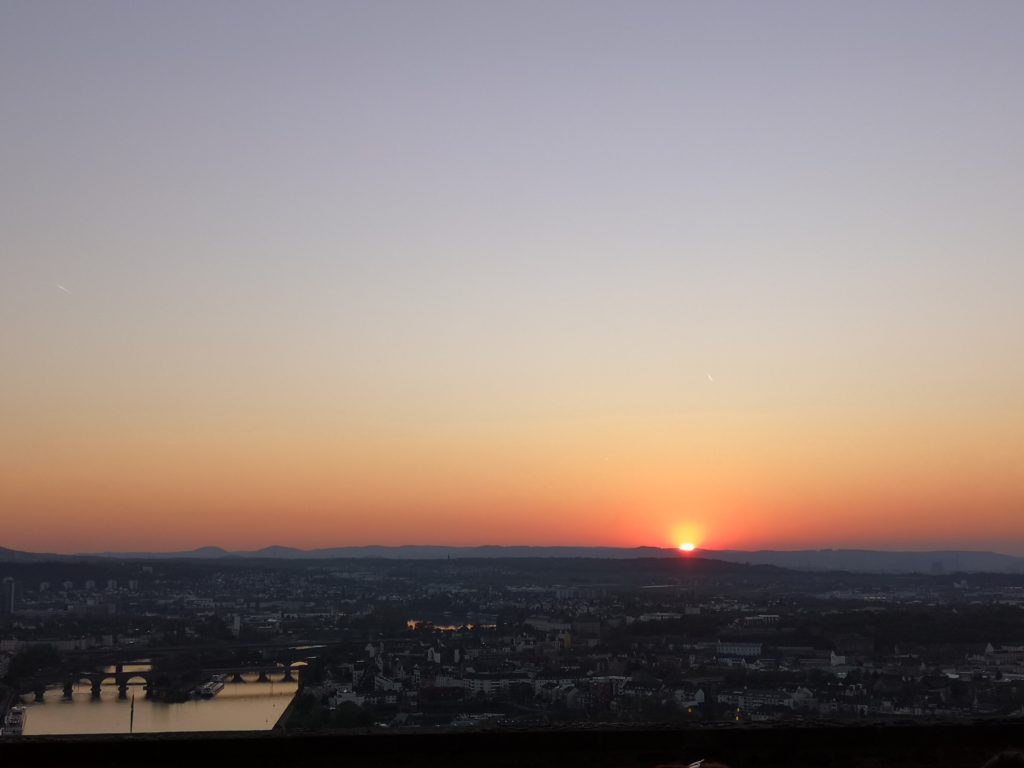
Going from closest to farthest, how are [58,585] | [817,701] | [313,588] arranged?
[817,701] → [58,585] → [313,588]

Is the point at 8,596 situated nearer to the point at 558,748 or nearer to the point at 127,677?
the point at 127,677

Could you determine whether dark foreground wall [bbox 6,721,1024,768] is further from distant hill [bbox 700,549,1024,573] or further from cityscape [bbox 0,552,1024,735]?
distant hill [bbox 700,549,1024,573]

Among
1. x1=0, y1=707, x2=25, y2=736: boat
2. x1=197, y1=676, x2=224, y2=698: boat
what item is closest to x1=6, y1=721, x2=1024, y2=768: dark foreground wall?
x1=0, y1=707, x2=25, y2=736: boat

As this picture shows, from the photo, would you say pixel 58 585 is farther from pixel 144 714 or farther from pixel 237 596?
pixel 144 714

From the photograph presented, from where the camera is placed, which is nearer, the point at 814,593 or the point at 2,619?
the point at 2,619

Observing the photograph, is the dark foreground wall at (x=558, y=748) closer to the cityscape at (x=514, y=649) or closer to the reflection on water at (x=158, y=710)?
the cityscape at (x=514, y=649)

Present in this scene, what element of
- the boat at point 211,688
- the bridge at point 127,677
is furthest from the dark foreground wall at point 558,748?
the boat at point 211,688

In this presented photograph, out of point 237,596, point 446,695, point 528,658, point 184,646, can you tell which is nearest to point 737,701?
point 446,695
